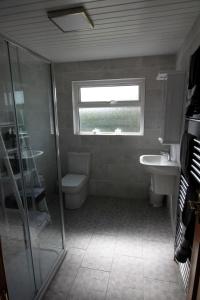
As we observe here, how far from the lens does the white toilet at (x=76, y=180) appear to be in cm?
266

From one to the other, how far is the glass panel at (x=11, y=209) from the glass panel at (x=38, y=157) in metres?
0.09

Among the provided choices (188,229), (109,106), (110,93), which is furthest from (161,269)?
(110,93)

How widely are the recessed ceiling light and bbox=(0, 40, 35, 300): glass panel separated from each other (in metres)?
0.50

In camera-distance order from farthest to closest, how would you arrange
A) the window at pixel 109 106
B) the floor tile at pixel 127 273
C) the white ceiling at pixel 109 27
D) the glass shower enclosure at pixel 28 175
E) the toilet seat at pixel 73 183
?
the window at pixel 109 106, the toilet seat at pixel 73 183, the floor tile at pixel 127 273, the glass shower enclosure at pixel 28 175, the white ceiling at pixel 109 27

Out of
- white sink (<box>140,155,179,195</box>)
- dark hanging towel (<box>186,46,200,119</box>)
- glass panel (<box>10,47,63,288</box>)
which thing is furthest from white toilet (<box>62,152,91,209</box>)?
dark hanging towel (<box>186,46,200,119</box>)

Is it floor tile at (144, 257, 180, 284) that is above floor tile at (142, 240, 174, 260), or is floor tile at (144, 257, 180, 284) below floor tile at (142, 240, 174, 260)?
above

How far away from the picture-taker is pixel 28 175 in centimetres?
177

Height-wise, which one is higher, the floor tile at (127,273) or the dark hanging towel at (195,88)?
the dark hanging towel at (195,88)

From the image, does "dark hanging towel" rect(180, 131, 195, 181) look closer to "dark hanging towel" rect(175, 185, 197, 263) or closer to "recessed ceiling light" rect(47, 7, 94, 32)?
"dark hanging towel" rect(175, 185, 197, 263)

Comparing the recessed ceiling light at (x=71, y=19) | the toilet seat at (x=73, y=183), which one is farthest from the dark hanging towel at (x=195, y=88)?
the toilet seat at (x=73, y=183)

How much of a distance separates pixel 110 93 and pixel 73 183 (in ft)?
5.11

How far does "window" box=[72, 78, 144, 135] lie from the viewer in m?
2.89

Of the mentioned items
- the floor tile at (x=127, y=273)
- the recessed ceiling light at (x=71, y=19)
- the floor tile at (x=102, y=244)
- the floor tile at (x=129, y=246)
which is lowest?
the floor tile at (x=102, y=244)

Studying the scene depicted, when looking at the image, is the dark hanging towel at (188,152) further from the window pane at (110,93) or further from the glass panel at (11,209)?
the window pane at (110,93)
